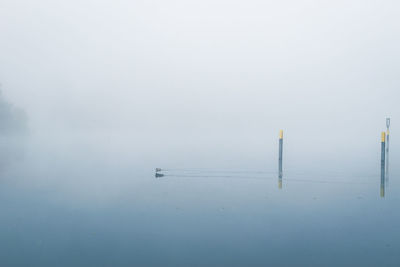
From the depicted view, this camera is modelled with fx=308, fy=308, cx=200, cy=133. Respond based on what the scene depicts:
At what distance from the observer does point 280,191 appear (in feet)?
43.8

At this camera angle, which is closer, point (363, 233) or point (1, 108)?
point (363, 233)

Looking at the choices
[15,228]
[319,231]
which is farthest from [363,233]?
[15,228]

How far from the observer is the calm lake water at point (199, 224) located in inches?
249

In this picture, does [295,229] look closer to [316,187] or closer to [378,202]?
[378,202]

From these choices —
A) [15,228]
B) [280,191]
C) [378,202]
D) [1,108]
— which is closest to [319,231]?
[378,202]

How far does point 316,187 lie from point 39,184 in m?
13.5

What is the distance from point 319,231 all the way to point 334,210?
246 centimetres

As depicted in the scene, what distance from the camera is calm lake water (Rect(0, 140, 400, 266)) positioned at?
6316 millimetres

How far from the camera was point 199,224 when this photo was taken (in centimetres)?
847

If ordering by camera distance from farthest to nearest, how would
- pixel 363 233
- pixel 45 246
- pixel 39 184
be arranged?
pixel 39 184 < pixel 363 233 < pixel 45 246

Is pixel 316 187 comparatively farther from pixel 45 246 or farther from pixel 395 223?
pixel 45 246

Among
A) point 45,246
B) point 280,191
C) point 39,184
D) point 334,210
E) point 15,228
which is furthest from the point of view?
point 39,184

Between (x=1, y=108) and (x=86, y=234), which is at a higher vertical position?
(x=1, y=108)

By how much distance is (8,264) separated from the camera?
5.95 metres
